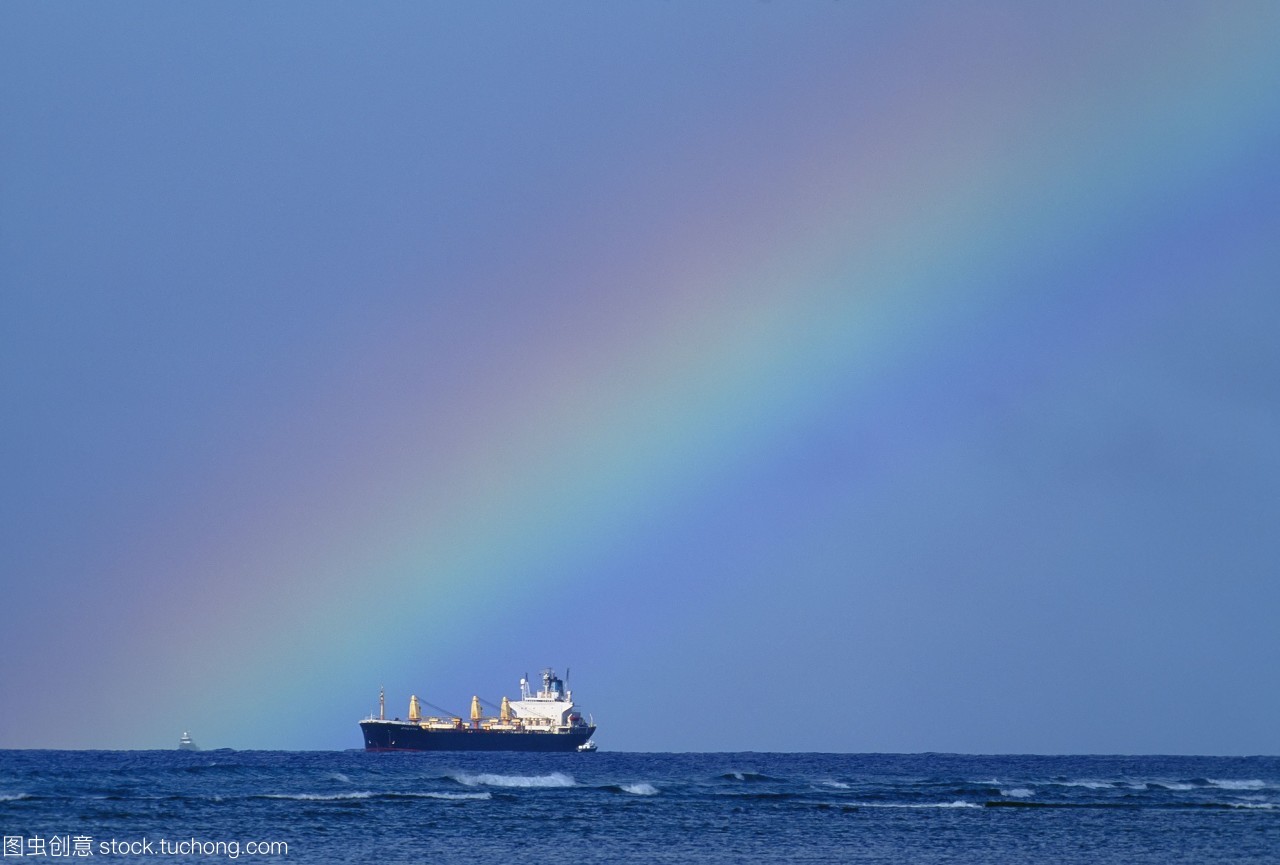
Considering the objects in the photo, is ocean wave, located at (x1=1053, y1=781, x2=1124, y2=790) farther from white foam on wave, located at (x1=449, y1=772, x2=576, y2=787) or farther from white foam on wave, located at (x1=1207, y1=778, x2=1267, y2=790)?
white foam on wave, located at (x1=449, y1=772, x2=576, y2=787)

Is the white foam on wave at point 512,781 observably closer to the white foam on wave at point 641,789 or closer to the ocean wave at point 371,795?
the white foam on wave at point 641,789

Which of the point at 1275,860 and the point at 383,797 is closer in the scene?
the point at 1275,860

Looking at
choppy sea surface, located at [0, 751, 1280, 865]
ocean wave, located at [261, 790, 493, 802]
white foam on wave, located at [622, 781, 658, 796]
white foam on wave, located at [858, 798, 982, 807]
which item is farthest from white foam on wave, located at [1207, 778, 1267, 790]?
ocean wave, located at [261, 790, 493, 802]

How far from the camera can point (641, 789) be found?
3986 inches

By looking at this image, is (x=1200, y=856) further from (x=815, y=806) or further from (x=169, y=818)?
(x=169, y=818)

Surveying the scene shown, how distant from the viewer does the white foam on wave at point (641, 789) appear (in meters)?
98.0

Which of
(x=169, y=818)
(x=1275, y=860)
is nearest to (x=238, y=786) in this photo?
(x=169, y=818)

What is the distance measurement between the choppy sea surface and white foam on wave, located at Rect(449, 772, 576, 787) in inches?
13.8

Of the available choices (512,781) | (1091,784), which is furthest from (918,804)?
(1091,784)

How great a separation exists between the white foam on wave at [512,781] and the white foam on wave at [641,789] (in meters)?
4.90

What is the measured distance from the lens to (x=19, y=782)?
316 ft

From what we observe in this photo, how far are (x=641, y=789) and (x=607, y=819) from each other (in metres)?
25.4

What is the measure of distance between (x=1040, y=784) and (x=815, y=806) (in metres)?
38.3

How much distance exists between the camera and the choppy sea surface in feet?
193
